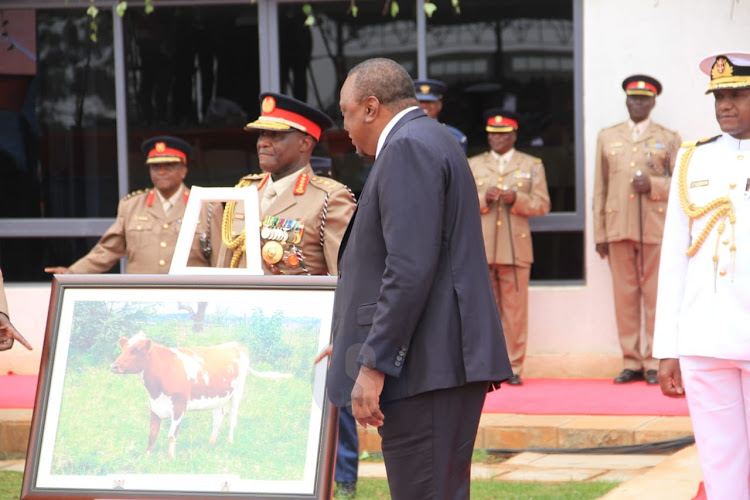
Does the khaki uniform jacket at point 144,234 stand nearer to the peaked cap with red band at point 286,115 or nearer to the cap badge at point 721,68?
the peaked cap with red band at point 286,115

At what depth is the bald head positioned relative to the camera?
3.34 metres

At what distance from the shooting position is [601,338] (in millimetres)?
8898

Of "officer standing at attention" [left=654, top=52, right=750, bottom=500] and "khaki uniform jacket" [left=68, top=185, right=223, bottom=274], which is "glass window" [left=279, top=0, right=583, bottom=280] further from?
"officer standing at attention" [left=654, top=52, right=750, bottom=500]

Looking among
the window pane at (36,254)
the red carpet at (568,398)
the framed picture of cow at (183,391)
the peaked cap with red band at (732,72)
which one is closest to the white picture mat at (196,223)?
the framed picture of cow at (183,391)

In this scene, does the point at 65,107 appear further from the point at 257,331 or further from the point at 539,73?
the point at 257,331

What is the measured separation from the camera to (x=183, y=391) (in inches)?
167

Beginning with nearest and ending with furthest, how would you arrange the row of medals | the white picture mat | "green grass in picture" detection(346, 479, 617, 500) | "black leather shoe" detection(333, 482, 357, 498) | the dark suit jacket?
the dark suit jacket < the white picture mat < the row of medals < "black leather shoe" detection(333, 482, 357, 498) < "green grass in picture" detection(346, 479, 617, 500)

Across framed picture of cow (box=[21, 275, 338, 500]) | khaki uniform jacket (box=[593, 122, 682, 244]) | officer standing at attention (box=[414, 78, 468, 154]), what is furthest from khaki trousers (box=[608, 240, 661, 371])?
framed picture of cow (box=[21, 275, 338, 500])

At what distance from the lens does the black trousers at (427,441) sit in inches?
128

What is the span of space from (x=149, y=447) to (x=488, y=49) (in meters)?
5.81

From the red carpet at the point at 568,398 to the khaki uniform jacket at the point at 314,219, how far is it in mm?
2784

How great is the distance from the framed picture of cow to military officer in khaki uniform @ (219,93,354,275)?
0.70m

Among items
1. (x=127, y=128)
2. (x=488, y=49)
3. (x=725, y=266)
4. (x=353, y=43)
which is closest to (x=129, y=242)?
(x=127, y=128)

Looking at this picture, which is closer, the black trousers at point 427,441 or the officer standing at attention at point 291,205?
the black trousers at point 427,441
